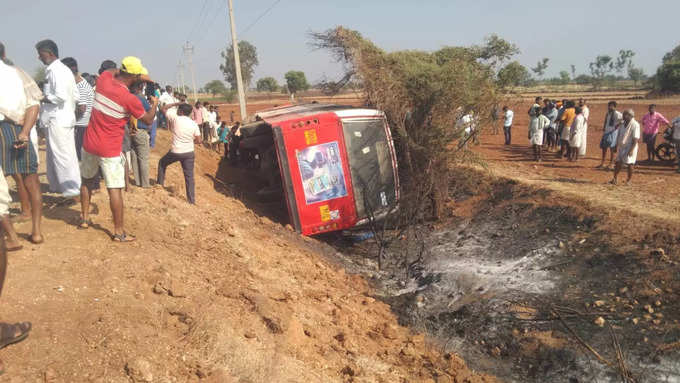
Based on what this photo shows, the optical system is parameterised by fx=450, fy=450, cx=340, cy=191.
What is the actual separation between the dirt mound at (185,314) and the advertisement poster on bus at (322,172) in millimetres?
1508

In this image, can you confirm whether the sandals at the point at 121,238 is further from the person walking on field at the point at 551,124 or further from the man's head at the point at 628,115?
the person walking on field at the point at 551,124

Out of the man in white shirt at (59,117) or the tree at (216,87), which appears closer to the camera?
the man in white shirt at (59,117)

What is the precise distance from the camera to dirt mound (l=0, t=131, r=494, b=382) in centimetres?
299

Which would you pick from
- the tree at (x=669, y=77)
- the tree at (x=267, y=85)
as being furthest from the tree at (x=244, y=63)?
the tree at (x=669, y=77)

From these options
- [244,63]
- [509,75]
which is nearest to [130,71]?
[509,75]

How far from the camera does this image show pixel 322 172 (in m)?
7.36

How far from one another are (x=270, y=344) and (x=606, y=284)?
405cm

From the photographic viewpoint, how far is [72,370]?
2.74 meters

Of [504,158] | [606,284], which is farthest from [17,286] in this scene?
[504,158]

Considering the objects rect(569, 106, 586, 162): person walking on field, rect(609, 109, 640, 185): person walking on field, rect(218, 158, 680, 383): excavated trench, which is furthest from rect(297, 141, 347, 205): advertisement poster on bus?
rect(569, 106, 586, 162): person walking on field

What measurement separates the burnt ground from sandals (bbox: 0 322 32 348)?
12.6 feet

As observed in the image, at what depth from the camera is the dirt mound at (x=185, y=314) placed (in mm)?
2986

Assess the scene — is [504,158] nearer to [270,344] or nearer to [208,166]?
[208,166]

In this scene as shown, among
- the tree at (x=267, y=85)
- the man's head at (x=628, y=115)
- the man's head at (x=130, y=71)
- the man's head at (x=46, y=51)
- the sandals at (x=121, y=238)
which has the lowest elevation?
the sandals at (x=121, y=238)
